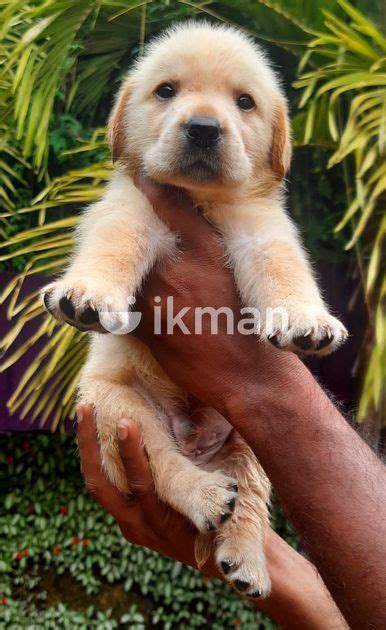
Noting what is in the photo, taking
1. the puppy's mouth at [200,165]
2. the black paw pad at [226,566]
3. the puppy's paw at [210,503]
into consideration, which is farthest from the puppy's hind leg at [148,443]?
the puppy's mouth at [200,165]

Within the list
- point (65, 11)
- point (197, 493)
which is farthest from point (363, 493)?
point (65, 11)

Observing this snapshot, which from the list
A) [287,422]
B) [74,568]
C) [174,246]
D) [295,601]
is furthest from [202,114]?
[74,568]

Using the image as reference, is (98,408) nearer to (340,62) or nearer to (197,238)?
(197,238)

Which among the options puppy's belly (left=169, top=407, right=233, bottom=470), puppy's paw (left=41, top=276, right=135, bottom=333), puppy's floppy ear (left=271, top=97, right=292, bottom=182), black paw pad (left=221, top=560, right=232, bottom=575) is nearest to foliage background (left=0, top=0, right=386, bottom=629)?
puppy's floppy ear (left=271, top=97, right=292, bottom=182)

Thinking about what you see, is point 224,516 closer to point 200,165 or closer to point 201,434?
point 201,434

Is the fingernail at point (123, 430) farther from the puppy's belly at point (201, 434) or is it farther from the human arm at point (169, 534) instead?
the puppy's belly at point (201, 434)

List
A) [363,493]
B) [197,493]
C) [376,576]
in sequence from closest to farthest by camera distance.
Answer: [376,576]
[363,493]
[197,493]
